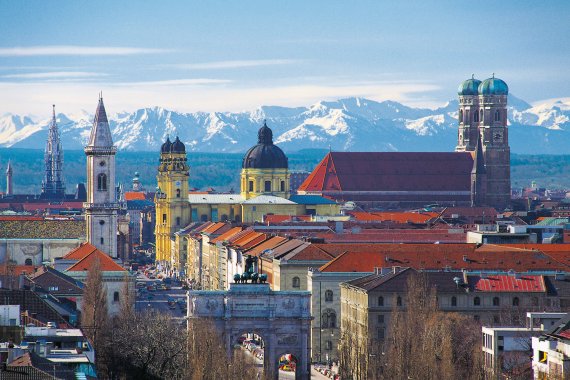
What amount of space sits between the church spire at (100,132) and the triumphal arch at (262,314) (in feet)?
190

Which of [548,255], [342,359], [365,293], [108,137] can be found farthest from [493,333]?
[108,137]

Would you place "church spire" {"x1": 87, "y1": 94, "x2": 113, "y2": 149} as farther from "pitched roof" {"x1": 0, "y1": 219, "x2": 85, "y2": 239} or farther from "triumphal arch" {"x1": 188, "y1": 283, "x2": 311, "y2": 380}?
"triumphal arch" {"x1": 188, "y1": 283, "x2": 311, "y2": 380}

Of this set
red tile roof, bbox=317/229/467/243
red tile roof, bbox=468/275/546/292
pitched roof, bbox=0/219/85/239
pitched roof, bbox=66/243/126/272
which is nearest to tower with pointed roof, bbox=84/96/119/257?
pitched roof, bbox=0/219/85/239

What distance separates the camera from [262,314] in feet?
334

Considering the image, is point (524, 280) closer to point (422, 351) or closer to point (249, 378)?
point (422, 351)

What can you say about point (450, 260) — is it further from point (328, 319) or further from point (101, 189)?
point (101, 189)

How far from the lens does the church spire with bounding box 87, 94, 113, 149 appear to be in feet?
522

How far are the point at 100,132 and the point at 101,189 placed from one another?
4.42 meters

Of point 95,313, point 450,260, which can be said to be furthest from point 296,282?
point 95,313

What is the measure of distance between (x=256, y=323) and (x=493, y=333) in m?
14.9

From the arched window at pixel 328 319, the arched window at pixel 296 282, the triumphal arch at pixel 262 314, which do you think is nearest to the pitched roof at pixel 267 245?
the arched window at pixel 296 282

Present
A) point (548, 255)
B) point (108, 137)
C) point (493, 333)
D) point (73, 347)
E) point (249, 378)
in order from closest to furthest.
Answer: point (73, 347) < point (249, 378) < point (493, 333) < point (548, 255) < point (108, 137)

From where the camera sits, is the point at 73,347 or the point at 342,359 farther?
→ the point at 342,359

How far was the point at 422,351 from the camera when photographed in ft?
287
